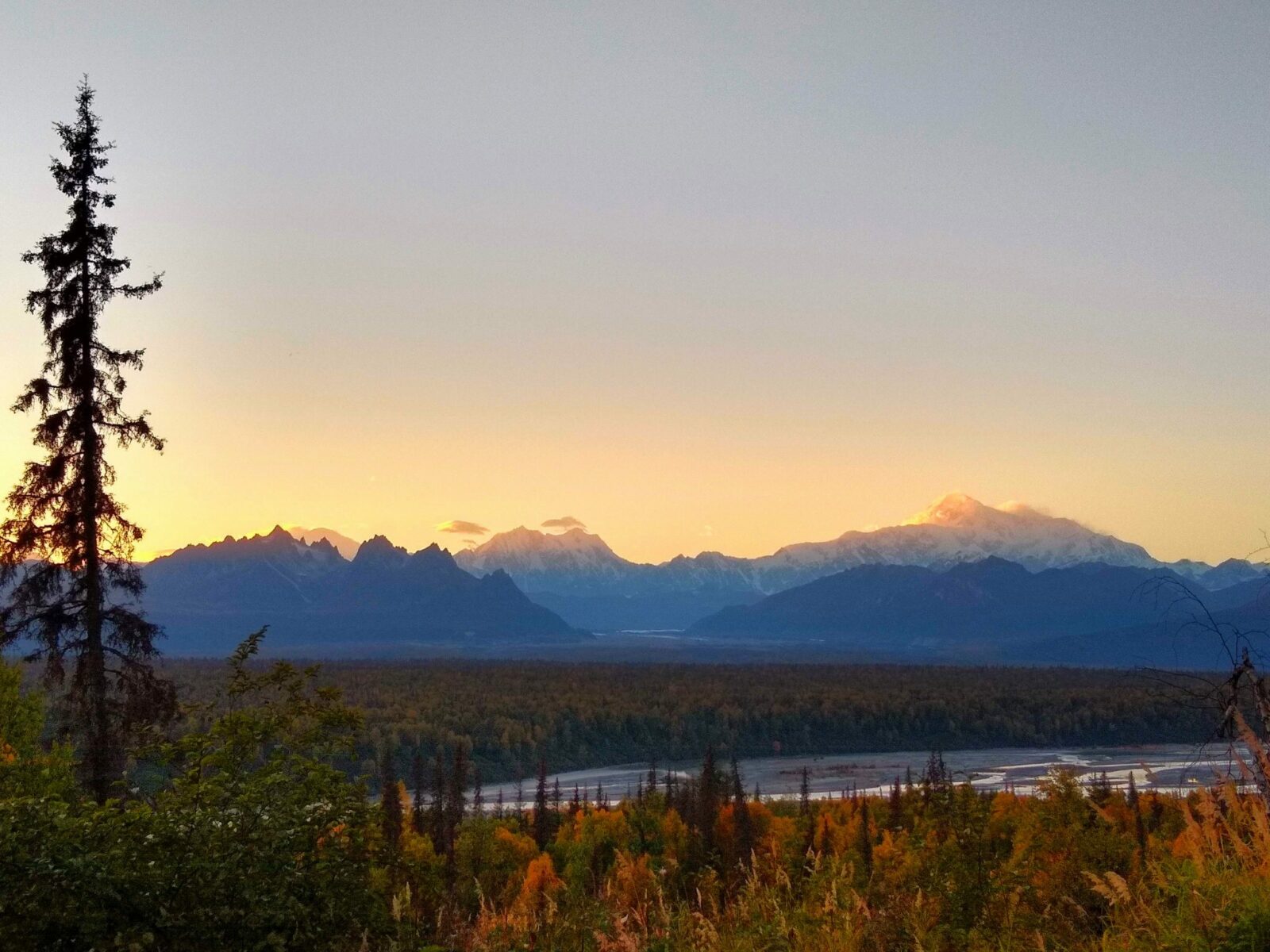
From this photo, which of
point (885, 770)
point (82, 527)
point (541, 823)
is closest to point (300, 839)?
point (82, 527)

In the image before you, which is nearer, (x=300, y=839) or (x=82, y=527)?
(x=300, y=839)

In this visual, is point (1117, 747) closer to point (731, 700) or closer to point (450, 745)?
point (731, 700)

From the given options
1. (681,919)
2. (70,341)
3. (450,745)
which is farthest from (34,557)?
(450,745)

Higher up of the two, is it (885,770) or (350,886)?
(350,886)

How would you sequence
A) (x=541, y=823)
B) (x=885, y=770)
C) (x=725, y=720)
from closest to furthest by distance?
(x=541, y=823)
(x=885, y=770)
(x=725, y=720)

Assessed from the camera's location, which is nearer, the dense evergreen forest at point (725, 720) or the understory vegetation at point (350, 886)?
the understory vegetation at point (350, 886)

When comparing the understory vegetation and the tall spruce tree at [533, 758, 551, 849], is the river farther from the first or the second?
the understory vegetation

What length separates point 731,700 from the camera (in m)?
190

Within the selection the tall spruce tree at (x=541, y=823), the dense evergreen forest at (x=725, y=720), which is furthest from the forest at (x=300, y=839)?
the dense evergreen forest at (x=725, y=720)

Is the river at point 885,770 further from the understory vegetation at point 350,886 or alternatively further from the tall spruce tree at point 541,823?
the understory vegetation at point 350,886

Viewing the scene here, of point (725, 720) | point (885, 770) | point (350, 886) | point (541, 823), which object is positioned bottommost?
point (885, 770)

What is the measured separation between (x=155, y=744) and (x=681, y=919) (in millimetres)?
6232

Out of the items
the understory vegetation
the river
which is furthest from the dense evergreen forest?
the understory vegetation

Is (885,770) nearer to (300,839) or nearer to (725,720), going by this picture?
(725,720)
